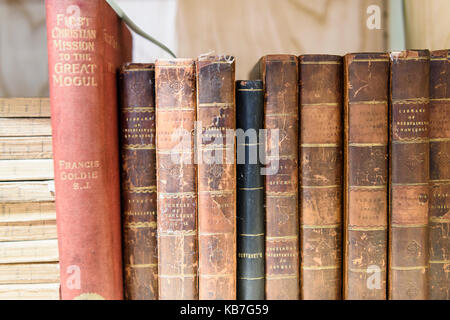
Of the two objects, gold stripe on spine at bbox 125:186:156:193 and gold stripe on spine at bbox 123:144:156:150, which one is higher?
gold stripe on spine at bbox 123:144:156:150

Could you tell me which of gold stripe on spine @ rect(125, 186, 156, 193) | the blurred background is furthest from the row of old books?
the blurred background

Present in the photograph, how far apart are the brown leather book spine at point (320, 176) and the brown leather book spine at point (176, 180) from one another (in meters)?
0.19

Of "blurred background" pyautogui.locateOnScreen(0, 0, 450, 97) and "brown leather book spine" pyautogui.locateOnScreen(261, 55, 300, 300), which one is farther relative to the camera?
"blurred background" pyautogui.locateOnScreen(0, 0, 450, 97)

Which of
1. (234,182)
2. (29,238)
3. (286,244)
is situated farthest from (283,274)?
(29,238)

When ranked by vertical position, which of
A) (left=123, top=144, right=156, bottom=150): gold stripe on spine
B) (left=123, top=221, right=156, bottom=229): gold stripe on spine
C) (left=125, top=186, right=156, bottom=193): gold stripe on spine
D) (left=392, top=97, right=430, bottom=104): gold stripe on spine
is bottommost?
(left=123, top=221, right=156, bottom=229): gold stripe on spine

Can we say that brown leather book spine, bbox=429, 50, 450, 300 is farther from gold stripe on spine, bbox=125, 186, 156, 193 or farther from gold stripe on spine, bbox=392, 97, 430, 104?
gold stripe on spine, bbox=125, 186, 156, 193

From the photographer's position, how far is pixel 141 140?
1.93ft

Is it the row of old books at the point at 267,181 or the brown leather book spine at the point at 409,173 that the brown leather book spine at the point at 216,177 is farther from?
the brown leather book spine at the point at 409,173

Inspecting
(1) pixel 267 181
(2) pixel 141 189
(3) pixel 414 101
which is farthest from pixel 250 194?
(3) pixel 414 101

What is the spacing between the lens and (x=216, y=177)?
1.86 ft

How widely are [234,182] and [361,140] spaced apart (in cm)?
23

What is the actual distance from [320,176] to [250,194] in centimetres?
13

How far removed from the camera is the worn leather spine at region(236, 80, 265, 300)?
58 cm

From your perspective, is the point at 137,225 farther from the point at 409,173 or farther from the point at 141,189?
the point at 409,173
